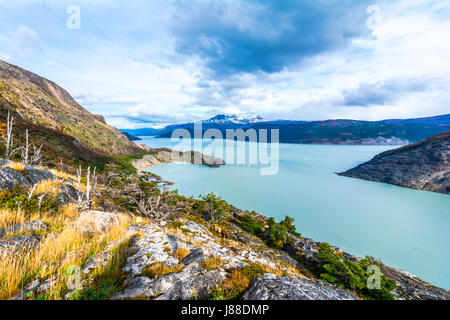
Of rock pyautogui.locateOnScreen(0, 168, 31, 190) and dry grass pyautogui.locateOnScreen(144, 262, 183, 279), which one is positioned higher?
rock pyautogui.locateOnScreen(0, 168, 31, 190)

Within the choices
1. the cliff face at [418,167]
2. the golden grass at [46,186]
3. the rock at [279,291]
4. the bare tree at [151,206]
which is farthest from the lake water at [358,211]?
the golden grass at [46,186]

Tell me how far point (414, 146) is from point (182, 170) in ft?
237

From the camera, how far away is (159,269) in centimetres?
359

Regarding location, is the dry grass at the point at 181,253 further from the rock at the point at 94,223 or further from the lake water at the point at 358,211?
the lake water at the point at 358,211

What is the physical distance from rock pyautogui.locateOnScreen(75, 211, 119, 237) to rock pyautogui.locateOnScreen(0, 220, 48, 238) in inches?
29.3

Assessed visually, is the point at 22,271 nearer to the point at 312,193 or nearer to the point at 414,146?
the point at 312,193

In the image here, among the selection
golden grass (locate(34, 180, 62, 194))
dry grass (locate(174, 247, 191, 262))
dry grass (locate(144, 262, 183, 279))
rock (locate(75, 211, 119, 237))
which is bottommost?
dry grass (locate(174, 247, 191, 262))

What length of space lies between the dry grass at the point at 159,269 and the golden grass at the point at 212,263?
1.94 feet

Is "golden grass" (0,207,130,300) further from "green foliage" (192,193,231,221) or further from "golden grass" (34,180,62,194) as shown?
"green foliage" (192,193,231,221)

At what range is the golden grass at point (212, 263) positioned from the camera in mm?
3928

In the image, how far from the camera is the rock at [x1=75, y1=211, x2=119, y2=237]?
507cm

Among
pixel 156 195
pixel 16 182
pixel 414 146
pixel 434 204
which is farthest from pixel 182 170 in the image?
pixel 414 146

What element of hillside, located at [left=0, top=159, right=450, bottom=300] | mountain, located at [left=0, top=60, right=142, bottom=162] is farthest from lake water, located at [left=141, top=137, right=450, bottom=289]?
mountain, located at [left=0, top=60, right=142, bottom=162]
